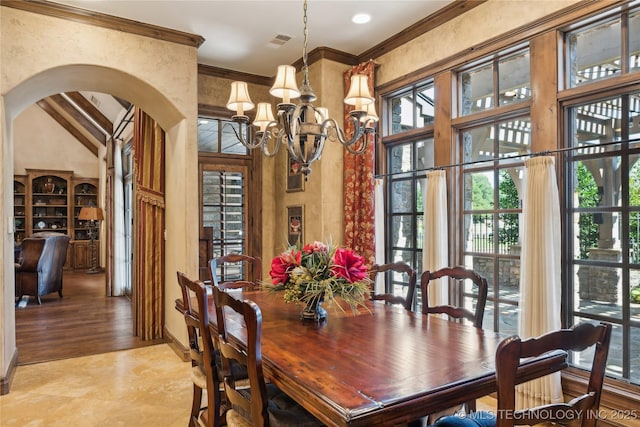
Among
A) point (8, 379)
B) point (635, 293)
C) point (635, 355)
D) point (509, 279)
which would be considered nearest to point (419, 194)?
point (509, 279)

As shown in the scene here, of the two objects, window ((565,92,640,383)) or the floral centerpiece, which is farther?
window ((565,92,640,383))

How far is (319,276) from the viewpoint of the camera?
81.8 inches

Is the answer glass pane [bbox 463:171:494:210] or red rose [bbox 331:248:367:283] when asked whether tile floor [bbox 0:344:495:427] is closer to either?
glass pane [bbox 463:171:494:210]

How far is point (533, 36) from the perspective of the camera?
2.86 metres

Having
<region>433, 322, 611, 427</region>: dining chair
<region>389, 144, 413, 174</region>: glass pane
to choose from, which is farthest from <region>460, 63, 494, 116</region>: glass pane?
<region>433, 322, 611, 427</region>: dining chair

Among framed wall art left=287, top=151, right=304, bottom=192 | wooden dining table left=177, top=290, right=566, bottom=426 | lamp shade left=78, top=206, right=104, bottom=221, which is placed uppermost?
framed wall art left=287, top=151, right=304, bottom=192

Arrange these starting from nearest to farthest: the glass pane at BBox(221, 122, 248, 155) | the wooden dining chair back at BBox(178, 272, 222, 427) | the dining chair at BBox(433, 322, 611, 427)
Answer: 1. the dining chair at BBox(433, 322, 611, 427)
2. the wooden dining chair back at BBox(178, 272, 222, 427)
3. the glass pane at BBox(221, 122, 248, 155)

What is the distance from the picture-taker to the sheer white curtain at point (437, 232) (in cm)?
→ 339

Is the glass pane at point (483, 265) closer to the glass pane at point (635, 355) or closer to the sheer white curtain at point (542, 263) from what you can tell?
the sheer white curtain at point (542, 263)

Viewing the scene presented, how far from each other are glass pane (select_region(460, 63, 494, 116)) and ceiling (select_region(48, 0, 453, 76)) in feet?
1.99

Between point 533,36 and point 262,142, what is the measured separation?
202 centimetres

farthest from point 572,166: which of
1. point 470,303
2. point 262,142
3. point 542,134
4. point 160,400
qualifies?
point 160,400

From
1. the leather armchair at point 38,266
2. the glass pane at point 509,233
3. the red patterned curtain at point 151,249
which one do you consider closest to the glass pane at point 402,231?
the glass pane at point 509,233

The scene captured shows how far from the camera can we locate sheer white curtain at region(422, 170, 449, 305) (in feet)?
11.1
